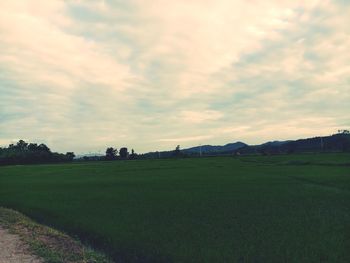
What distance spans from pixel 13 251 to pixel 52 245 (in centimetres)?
112

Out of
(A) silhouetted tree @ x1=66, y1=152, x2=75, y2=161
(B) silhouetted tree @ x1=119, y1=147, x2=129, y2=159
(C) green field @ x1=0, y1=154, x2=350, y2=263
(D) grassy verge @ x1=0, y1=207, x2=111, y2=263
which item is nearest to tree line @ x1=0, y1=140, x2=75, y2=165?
(A) silhouetted tree @ x1=66, y1=152, x2=75, y2=161

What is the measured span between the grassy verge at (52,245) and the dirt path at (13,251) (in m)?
0.22

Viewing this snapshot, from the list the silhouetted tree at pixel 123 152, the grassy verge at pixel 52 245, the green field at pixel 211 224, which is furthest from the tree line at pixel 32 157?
the grassy verge at pixel 52 245

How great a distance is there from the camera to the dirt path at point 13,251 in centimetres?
1006

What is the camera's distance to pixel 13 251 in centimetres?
1111

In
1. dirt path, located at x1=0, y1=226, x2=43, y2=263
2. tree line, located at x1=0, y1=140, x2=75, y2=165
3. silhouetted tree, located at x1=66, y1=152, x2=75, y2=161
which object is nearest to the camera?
dirt path, located at x1=0, y1=226, x2=43, y2=263

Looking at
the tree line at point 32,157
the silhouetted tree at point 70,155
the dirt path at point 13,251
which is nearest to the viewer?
the dirt path at point 13,251

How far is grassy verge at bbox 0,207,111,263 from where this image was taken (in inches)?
399

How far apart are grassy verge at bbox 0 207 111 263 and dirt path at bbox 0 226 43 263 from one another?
0.22 meters

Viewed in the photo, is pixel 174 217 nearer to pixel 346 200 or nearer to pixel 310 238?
pixel 310 238

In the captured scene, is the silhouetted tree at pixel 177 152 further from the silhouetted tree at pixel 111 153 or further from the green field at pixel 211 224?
the green field at pixel 211 224

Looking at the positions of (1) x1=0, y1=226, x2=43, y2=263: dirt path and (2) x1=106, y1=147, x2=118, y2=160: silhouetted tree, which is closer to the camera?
(1) x1=0, y1=226, x2=43, y2=263: dirt path

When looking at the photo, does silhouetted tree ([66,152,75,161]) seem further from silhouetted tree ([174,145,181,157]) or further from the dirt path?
the dirt path

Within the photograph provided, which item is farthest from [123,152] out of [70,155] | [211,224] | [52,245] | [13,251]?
[13,251]
